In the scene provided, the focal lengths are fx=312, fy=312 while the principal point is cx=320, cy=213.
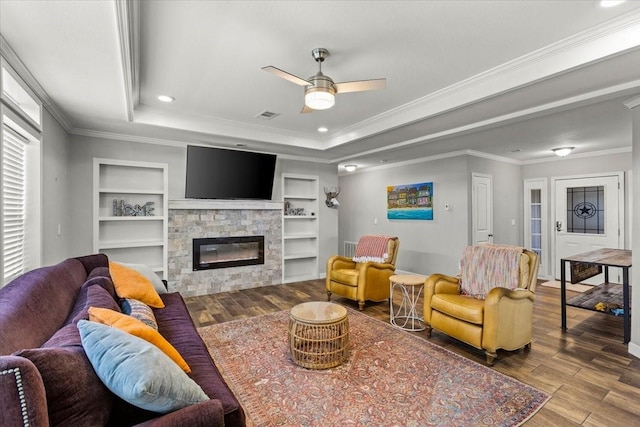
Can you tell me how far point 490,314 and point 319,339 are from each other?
4.99ft

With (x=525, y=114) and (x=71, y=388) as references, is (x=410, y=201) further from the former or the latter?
(x=71, y=388)

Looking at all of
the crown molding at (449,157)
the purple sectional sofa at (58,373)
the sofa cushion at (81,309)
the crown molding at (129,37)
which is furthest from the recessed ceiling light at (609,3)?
the crown molding at (449,157)

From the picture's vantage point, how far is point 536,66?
8.35 ft

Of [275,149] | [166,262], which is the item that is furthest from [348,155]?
[166,262]

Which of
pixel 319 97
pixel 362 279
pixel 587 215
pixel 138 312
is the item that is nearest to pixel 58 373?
pixel 138 312

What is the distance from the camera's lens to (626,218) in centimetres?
526

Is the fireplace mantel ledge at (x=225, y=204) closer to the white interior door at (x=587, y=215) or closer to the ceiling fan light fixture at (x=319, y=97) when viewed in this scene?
the ceiling fan light fixture at (x=319, y=97)

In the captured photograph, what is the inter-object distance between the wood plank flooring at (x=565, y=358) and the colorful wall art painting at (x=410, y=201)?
2355 mm

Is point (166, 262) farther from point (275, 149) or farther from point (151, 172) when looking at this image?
point (275, 149)

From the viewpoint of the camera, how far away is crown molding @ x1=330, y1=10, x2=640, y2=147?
210cm

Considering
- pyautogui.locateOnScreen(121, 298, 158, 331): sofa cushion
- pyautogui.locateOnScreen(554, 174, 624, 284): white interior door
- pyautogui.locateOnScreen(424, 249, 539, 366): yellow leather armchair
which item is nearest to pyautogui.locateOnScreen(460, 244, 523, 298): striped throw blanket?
pyautogui.locateOnScreen(424, 249, 539, 366): yellow leather armchair

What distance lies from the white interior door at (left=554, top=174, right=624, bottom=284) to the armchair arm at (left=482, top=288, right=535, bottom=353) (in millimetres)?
3890

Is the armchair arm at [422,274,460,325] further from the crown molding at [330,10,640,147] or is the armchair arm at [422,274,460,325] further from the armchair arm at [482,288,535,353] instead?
the crown molding at [330,10,640,147]

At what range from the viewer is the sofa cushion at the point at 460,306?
2841mm
